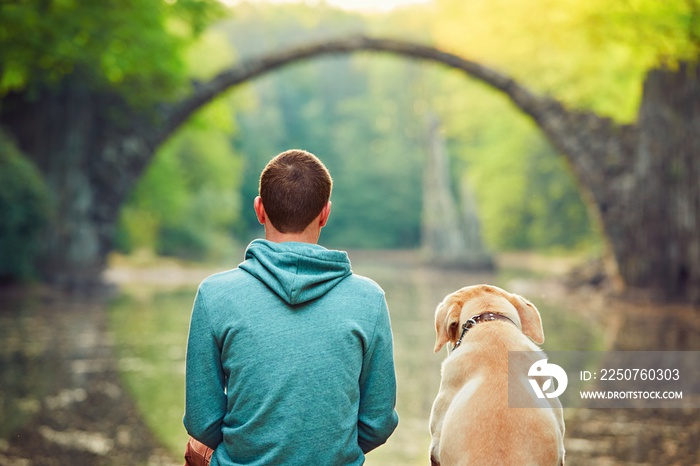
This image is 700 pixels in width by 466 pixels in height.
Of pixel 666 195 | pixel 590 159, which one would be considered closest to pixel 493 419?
pixel 666 195

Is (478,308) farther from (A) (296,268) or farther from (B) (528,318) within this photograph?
(A) (296,268)

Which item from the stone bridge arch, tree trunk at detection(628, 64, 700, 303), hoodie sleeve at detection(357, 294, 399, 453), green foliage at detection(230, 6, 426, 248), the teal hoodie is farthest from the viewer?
green foliage at detection(230, 6, 426, 248)

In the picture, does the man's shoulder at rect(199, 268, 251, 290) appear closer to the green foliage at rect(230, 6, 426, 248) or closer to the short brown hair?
the short brown hair

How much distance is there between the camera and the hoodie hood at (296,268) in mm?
2414

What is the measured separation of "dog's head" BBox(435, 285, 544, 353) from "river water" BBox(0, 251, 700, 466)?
9.37ft

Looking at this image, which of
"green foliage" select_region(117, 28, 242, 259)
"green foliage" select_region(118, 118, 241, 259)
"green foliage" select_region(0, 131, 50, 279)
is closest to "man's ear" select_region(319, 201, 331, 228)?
"green foliage" select_region(0, 131, 50, 279)

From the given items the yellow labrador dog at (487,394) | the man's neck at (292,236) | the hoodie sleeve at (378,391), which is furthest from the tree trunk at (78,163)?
the hoodie sleeve at (378,391)

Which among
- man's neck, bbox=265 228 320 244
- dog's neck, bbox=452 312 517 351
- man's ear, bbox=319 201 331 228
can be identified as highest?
man's ear, bbox=319 201 331 228

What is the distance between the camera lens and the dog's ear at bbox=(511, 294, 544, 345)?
9.73 ft

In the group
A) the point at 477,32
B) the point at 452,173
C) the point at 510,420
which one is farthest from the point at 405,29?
the point at 510,420

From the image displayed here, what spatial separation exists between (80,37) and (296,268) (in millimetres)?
12083

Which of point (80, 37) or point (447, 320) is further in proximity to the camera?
point (80, 37)

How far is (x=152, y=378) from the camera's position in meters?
8.56

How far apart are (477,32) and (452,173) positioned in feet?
116
